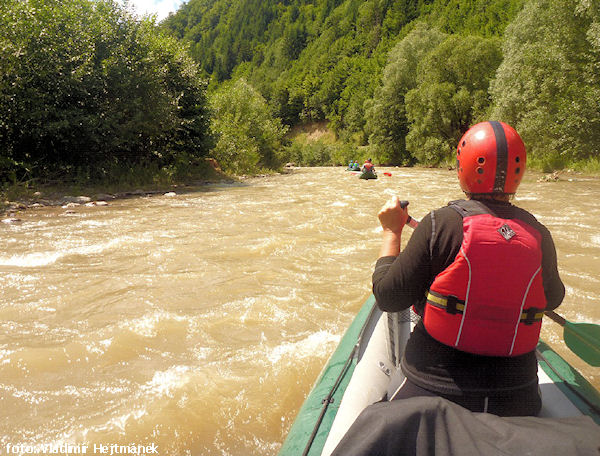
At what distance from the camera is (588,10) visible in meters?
14.4

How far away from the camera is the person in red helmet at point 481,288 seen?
1339 millimetres

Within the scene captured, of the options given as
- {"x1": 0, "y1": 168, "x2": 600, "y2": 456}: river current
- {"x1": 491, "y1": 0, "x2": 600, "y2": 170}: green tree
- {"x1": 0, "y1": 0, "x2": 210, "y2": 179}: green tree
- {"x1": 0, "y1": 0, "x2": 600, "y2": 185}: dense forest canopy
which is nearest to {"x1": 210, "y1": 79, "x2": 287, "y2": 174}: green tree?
{"x1": 0, "y1": 0, "x2": 600, "y2": 185}: dense forest canopy

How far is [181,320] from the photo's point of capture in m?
3.72

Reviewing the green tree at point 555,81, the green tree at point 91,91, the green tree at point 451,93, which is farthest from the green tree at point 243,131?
the green tree at point 555,81

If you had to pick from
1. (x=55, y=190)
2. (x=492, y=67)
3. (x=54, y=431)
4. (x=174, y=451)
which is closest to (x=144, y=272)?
(x=54, y=431)

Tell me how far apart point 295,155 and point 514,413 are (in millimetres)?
43948

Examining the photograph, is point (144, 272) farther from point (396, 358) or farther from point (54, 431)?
point (396, 358)

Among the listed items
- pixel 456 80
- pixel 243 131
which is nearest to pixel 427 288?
pixel 243 131

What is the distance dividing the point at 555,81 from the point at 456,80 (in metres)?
10.4

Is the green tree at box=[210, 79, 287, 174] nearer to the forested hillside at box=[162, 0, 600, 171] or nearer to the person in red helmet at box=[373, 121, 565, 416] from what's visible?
the forested hillside at box=[162, 0, 600, 171]

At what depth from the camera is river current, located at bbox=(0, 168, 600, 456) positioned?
2.40m

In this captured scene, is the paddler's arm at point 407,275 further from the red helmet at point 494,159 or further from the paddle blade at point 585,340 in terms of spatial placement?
the paddle blade at point 585,340

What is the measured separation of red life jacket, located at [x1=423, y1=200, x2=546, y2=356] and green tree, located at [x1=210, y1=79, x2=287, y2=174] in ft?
59.8

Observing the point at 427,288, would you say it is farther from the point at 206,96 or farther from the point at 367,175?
the point at 206,96
